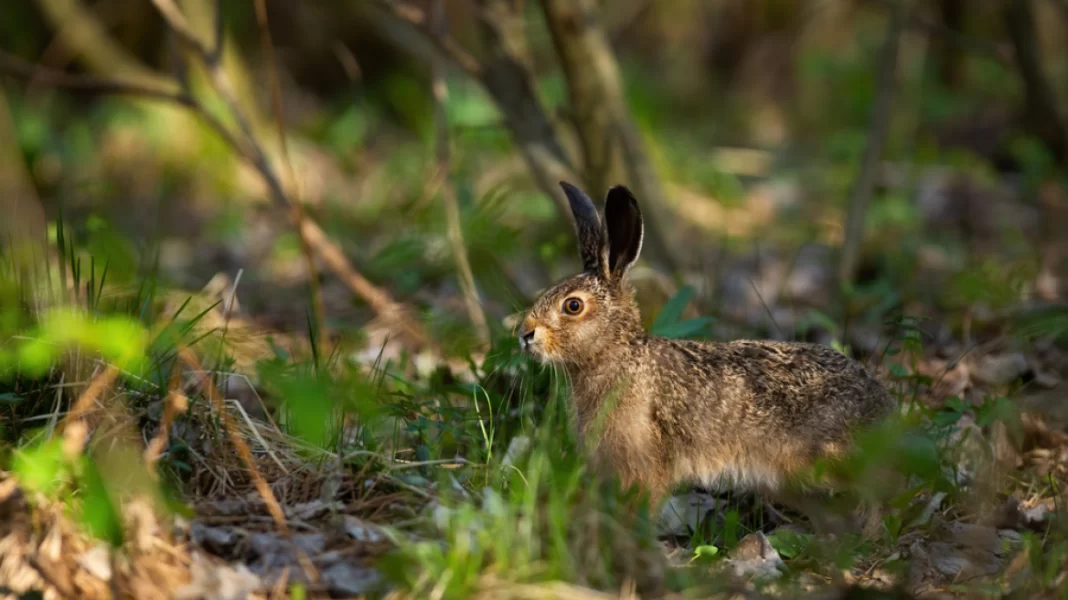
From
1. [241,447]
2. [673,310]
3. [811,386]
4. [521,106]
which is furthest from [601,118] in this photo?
[241,447]

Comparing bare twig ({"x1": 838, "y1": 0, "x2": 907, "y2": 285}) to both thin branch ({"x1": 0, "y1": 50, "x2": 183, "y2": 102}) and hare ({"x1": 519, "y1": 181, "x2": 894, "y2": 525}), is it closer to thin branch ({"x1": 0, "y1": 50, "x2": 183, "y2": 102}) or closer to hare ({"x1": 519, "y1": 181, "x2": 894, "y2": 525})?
hare ({"x1": 519, "y1": 181, "x2": 894, "y2": 525})

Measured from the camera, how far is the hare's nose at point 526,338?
4.34 metres

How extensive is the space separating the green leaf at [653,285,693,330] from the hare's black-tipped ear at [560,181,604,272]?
60 centimetres

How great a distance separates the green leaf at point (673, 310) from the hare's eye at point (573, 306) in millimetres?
654

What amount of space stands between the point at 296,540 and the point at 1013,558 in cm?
247

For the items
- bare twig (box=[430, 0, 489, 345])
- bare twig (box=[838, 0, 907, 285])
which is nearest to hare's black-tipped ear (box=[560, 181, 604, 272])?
bare twig (box=[430, 0, 489, 345])

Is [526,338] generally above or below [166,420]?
above

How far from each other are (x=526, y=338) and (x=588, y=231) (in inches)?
21.9

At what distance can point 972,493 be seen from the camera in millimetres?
4293

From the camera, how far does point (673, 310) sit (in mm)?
5070

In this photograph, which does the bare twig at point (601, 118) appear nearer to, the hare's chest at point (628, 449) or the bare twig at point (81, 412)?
the hare's chest at point (628, 449)

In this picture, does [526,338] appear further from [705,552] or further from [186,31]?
[186,31]

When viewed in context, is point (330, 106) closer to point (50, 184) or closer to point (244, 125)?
point (50, 184)

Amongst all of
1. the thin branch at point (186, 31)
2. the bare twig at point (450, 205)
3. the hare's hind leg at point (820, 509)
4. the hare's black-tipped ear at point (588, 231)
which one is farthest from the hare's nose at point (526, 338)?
the thin branch at point (186, 31)
